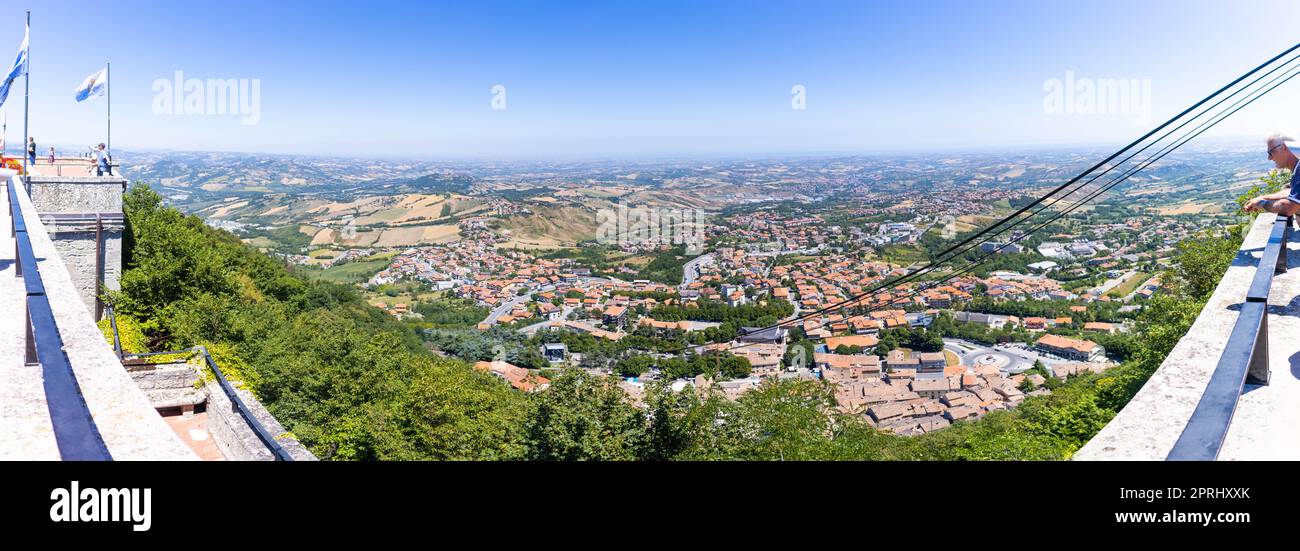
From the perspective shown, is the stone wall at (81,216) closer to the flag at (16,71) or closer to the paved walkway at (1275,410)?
the flag at (16,71)

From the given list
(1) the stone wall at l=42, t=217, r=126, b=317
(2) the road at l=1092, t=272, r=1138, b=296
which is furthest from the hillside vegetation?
(2) the road at l=1092, t=272, r=1138, b=296

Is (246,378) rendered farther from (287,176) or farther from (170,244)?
(287,176)

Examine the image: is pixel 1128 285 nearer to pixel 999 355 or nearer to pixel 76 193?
pixel 999 355

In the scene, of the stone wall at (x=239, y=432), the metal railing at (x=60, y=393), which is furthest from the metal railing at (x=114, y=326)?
the metal railing at (x=60, y=393)

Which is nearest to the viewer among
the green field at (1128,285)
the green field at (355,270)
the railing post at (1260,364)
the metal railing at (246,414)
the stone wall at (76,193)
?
the railing post at (1260,364)

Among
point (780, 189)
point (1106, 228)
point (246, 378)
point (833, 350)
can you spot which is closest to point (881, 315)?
point (833, 350)
